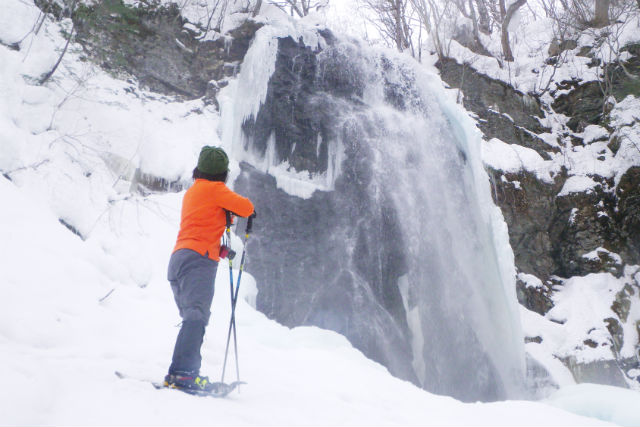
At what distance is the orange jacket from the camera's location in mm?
2684

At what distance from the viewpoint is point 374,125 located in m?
8.68

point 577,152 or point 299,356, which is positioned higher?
point 577,152

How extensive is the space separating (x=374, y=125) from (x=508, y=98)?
5804 mm

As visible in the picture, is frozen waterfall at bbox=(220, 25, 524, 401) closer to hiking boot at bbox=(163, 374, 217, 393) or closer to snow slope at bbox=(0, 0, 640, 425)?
snow slope at bbox=(0, 0, 640, 425)

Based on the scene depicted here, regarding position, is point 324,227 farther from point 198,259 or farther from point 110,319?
point 198,259

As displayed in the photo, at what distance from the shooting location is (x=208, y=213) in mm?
2734

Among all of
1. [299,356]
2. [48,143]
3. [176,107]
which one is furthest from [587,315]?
[48,143]

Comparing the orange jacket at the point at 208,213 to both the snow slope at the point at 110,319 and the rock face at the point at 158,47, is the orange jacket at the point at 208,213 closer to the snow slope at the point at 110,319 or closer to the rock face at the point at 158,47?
the snow slope at the point at 110,319

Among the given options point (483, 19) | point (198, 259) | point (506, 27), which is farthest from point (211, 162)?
point (483, 19)

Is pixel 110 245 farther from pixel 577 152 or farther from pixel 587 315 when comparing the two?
pixel 577 152

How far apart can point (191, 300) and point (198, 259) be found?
0.80 ft

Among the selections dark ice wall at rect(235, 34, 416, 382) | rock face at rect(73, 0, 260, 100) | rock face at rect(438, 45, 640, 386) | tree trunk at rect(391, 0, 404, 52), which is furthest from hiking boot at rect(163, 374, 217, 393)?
tree trunk at rect(391, 0, 404, 52)

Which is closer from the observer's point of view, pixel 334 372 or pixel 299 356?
pixel 334 372

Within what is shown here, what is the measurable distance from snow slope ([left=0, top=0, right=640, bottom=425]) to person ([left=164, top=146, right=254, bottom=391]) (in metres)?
0.25
